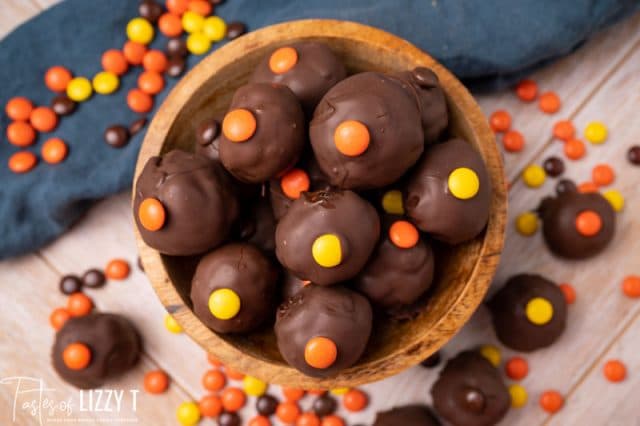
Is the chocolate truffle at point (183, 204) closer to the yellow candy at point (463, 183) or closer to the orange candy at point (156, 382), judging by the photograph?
the yellow candy at point (463, 183)

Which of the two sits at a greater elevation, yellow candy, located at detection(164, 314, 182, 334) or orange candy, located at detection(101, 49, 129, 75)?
orange candy, located at detection(101, 49, 129, 75)

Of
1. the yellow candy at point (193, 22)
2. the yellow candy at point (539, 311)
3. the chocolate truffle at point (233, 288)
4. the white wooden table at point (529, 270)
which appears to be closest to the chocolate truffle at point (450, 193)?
the chocolate truffle at point (233, 288)

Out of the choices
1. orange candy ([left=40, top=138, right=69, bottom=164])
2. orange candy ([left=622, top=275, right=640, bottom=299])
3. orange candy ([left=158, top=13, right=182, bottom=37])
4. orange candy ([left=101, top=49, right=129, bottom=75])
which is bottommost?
orange candy ([left=622, top=275, right=640, bottom=299])

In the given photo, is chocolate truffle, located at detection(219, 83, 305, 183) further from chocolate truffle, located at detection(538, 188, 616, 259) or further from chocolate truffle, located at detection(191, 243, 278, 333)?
chocolate truffle, located at detection(538, 188, 616, 259)

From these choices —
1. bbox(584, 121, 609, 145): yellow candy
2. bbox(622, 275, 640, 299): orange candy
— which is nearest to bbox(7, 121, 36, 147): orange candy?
bbox(584, 121, 609, 145): yellow candy

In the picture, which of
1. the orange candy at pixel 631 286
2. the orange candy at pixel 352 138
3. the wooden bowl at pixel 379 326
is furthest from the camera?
the orange candy at pixel 631 286

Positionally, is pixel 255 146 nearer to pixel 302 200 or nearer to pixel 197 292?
pixel 302 200
